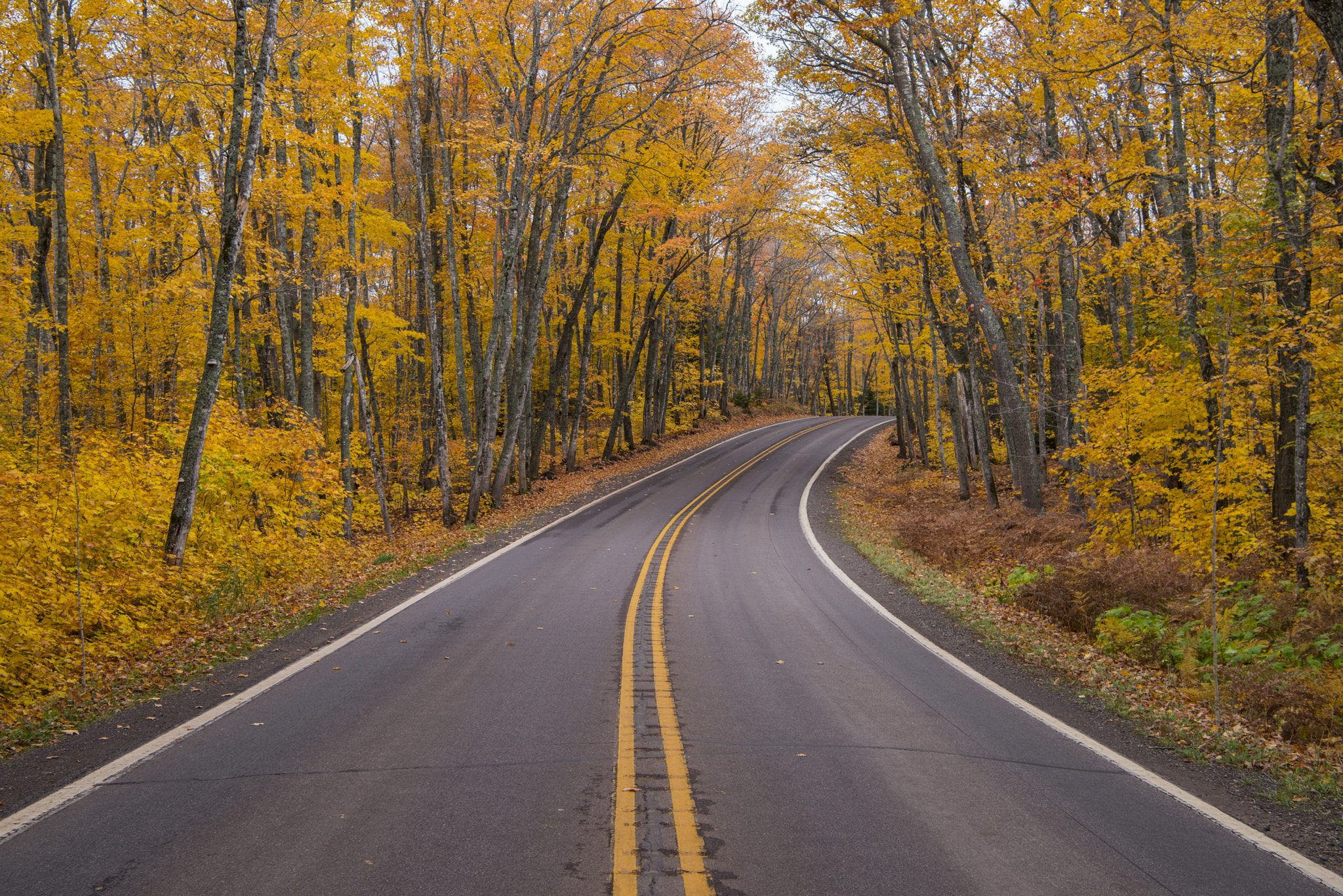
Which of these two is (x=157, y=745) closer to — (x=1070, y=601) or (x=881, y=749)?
(x=881, y=749)

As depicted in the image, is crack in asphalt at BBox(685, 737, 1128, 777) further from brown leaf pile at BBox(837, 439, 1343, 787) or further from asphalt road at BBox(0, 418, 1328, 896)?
brown leaf pile at BBox(837, 439, 1343, 787)

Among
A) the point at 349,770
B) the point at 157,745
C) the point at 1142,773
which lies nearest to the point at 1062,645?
the point at 1142,773

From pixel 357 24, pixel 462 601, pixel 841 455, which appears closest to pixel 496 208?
pixel 357 24

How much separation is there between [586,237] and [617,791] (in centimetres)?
2308

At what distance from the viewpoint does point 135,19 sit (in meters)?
14.0

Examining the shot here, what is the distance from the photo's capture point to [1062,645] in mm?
7441

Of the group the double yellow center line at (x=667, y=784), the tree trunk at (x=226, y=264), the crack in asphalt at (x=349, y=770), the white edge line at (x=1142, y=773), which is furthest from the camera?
the tree trunk at (x=226, y=264)

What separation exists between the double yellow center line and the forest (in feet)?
15.4

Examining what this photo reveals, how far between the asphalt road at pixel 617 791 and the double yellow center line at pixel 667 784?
27 mm

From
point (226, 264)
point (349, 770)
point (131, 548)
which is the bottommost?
point (349, 770)

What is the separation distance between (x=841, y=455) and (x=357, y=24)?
23.4 m

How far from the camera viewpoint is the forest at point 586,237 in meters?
7.95

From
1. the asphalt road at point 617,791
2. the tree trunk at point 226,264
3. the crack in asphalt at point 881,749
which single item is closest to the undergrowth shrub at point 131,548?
the tree trunk at point 226,264

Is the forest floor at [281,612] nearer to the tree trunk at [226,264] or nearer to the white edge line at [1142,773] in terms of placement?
the tree trunk at [226,264]
